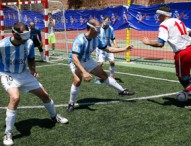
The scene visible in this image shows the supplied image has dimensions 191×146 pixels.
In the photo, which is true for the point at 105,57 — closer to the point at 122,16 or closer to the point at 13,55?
the point at 122,16

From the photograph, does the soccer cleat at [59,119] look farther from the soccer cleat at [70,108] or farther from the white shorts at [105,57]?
the white shorts at [105,57]

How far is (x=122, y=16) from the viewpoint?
47.7 ft

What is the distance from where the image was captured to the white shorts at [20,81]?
5566 mm

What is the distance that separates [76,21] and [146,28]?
5.25m

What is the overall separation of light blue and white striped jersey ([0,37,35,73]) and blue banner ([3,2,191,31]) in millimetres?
7834

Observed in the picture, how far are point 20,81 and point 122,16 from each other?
955 centimetres

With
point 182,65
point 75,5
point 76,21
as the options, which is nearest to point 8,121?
point 182,65

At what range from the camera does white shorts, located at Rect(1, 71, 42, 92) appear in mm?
5566

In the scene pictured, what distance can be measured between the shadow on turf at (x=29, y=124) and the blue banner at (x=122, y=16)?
756 centimetres

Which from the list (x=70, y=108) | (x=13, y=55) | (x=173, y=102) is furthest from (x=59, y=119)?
(x=173, y=102)

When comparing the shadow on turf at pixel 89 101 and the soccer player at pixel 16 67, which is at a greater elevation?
the soccer player at pixel 16 67

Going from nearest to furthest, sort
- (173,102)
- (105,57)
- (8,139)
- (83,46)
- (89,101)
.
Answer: (8,139), (83,46), (173,102), (89,101), (105,57)

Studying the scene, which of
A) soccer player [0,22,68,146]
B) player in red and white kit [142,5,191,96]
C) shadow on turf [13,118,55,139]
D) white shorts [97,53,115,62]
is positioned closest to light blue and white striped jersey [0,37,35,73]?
soccer player [0,22,68,146]

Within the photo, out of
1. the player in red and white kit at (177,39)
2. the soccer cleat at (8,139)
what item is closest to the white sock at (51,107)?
the soccer cleat at (8,139)
